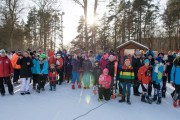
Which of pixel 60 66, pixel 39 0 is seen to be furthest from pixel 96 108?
pixel 39 0

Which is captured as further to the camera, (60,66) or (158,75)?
(60,66)

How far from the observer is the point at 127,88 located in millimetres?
9102

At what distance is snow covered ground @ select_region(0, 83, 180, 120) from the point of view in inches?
285

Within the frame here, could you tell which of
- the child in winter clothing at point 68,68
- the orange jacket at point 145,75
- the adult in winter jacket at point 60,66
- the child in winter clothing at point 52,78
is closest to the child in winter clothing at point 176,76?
the orange jacket at point 145,75

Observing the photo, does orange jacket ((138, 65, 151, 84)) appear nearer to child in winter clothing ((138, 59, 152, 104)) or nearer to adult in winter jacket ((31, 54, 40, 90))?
child in winter clothing ((138, 59, 152, 104))

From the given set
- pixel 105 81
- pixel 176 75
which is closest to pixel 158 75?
pixel 176 75

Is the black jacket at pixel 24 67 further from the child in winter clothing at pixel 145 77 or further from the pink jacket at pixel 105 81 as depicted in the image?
the child in winter clothing at pixel 145 77

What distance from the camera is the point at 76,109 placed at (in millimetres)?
8023

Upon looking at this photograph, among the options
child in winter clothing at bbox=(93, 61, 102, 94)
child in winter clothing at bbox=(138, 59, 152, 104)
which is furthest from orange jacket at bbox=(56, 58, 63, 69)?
child in winter clothing at bbox=(138, 59, 152, 104)

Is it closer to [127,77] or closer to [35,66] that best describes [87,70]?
[35,66]

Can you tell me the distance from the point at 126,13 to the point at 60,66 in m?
32.1

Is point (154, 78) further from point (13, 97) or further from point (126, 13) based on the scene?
point (126, 13)

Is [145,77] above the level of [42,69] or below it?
below

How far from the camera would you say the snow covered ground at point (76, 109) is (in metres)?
7.25
